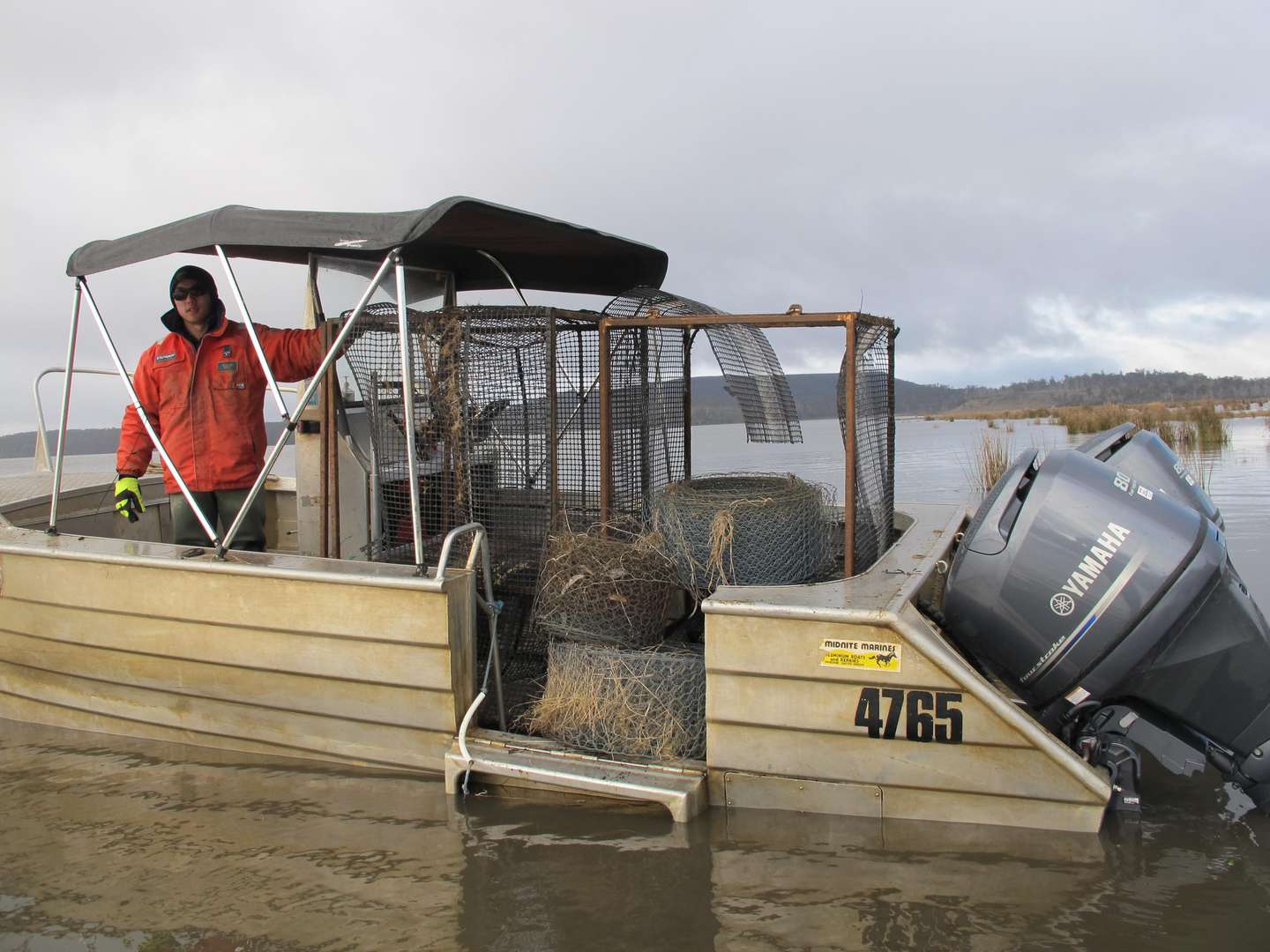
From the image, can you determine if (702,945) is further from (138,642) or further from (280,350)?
(280,350)

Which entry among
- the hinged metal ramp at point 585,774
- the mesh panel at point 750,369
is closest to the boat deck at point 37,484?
the hinged metal ramp at point 585,774

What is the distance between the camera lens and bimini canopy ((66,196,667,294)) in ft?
11.1

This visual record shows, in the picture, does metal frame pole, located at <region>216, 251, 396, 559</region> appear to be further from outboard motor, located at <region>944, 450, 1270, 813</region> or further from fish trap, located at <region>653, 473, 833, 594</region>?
outboard motor, located at <region>944, 450, 1270, 813</region>

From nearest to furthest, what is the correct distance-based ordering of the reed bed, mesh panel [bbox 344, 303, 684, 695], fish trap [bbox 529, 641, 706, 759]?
1. fish trap [bbox 529, 641, 706, 759]
2. mesh panel [bbox 344, 303, 684, 695]
3. the reed bed

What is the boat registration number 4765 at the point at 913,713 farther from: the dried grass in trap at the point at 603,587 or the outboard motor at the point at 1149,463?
the outboard motor at the point at 1149,463

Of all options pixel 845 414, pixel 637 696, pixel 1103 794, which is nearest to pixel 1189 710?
pixel 1103 794

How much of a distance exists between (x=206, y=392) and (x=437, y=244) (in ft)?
4.36

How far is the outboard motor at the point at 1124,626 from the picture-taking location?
9.07 feet

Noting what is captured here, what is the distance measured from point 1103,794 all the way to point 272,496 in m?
5.13

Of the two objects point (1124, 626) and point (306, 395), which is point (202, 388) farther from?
point (1124, 626)

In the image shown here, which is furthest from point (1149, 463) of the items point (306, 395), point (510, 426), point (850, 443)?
point (306, 395)

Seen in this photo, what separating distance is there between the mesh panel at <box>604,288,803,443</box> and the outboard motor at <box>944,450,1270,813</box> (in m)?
1.19

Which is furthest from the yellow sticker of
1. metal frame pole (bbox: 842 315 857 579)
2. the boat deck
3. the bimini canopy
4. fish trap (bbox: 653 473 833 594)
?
the boat deck

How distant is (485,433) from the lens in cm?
394
